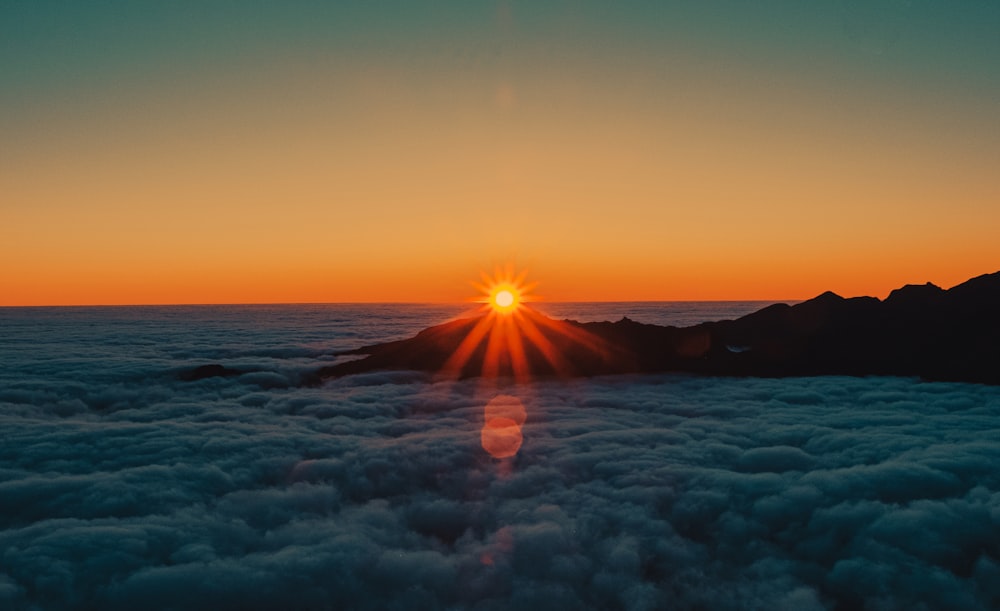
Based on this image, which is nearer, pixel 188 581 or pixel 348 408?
pixel 188 581

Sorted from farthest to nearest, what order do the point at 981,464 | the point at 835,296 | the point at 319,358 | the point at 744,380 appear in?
the point at 319,358, the point at 835,296, the point at 744,380, the point at 981,464

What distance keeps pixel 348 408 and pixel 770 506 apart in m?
10.6

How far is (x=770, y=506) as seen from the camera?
7.83 meters

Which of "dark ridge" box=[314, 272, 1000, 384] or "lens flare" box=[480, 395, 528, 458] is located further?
"dark ridge" box=[314, 272, 1000, 384]

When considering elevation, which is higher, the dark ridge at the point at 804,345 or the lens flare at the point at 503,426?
the dark ridge at the point at 804,345

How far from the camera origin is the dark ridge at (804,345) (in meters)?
19.8

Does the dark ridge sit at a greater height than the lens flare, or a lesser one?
greater

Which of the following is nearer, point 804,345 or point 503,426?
point 503,426

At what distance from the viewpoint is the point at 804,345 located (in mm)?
21938

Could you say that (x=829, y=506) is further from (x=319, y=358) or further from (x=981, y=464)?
(x=319, y=358)

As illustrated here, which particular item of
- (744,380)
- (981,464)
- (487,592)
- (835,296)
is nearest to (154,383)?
(487,592)

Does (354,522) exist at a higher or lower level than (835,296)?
lower

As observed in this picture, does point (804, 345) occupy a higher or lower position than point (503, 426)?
higher

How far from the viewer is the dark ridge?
19.8 metres
